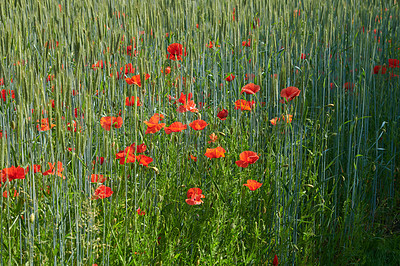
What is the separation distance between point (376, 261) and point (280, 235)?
22.6 inches

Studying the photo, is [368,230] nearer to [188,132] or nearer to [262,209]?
[262,209]

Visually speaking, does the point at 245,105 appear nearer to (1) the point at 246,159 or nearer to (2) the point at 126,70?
(1) the point at 246,159

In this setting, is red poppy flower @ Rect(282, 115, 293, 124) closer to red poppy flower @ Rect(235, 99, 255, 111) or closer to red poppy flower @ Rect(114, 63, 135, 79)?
red poppy flower @ Rect(235, 99, 255, 111)

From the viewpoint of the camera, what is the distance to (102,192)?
4.07 feet

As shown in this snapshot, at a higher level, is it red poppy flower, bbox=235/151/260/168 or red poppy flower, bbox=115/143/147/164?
red poppy flower, bbox=115/143/147/164

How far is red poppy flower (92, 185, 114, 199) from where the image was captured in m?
1.22

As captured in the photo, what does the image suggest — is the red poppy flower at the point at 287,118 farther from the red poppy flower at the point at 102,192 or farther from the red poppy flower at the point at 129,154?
the red poppy flower at the point at 102,192

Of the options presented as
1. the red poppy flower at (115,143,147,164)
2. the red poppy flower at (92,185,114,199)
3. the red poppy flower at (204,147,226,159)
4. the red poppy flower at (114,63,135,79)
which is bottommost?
the red poppy flower at (92,185,114,199)

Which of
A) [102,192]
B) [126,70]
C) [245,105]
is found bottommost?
[102,192]

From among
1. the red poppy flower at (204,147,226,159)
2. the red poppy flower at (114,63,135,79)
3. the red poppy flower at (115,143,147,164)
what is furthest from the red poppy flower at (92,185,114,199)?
the red poppy flower at (114,63,135,79)

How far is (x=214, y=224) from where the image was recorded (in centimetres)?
146

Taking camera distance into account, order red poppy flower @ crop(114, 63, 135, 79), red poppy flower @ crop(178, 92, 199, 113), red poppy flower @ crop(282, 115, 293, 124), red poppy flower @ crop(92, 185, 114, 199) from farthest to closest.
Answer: red poppy flower @ crop(114, 63, 135, 79)
red poppy flower @ crop(178, 92, 199, 113)
red poppy flower @ crop(282, 115, 293, 124)
red poppy flower @ crop(92, 185, 114, 199)

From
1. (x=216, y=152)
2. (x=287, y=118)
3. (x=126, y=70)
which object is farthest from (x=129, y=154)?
(x=126, y=70)

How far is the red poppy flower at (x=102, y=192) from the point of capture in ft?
4.00
